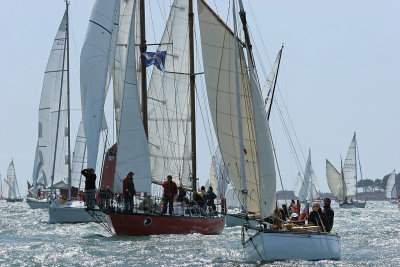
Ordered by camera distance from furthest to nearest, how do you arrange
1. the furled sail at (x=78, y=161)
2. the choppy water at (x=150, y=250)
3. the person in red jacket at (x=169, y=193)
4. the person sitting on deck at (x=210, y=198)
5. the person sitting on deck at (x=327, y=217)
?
the furled sail at (x=78, y=161) → the person sitting on deck at (x=210, y=198) → the person in red jacket at (x=169, y=193) → the choppy water at (x=150, y=250) → the person sitting on deck at (x=327, y=217)

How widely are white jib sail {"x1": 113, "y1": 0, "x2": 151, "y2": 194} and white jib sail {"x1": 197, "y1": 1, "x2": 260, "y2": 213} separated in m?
6.98

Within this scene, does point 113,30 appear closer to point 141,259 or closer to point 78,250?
point 78,250

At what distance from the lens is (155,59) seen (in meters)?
39.8

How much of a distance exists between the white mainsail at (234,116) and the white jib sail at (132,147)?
675 cm

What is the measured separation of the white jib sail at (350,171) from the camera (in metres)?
114

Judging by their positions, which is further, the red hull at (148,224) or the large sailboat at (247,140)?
the red hull at (148,224)

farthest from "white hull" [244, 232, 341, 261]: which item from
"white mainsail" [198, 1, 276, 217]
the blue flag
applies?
the blue flag

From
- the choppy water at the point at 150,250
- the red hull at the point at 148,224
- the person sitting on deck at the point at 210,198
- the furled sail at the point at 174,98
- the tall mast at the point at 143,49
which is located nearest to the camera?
the choppy water at the point at 150,250

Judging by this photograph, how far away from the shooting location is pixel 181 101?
43.2m

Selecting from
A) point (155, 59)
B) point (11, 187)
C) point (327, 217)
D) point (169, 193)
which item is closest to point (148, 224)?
point (169, 193)

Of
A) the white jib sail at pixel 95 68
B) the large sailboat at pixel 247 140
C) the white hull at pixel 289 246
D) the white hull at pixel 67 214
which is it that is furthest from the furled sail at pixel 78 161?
the white hull at pixel 289 246

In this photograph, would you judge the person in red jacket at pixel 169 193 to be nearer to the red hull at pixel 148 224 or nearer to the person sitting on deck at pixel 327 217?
the red hull at pixel 148 224

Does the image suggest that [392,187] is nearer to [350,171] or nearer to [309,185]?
[350,171]

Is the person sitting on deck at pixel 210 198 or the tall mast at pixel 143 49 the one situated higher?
the tall mast at pixel 143 49
